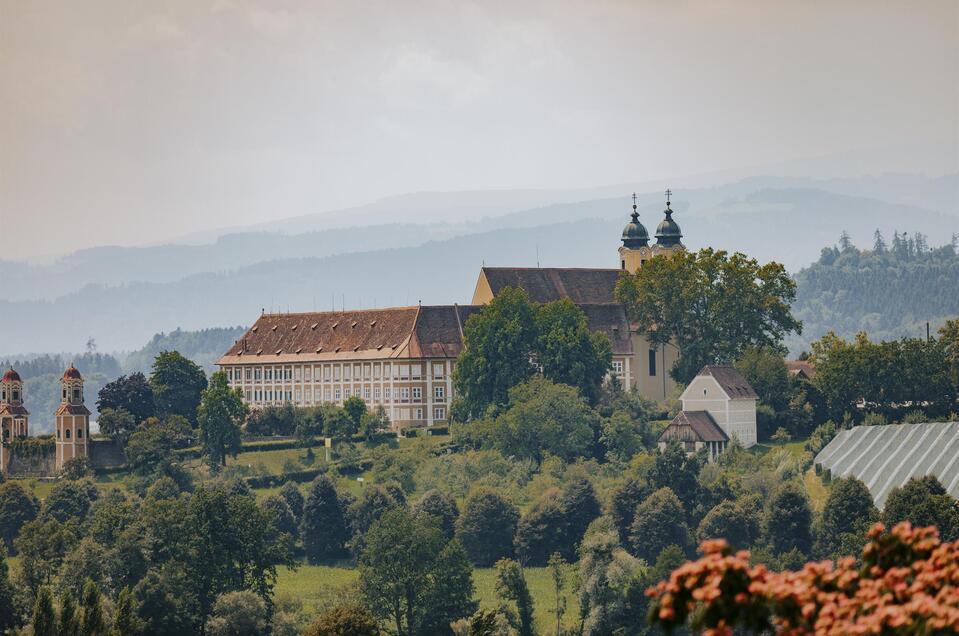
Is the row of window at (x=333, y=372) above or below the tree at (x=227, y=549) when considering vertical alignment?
above

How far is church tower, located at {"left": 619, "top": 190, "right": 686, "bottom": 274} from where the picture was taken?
164125 millimetres

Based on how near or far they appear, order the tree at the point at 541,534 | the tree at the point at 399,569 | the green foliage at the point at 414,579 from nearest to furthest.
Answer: the green foliage at the point at 414,579 < the tree at the point at 399,569 < the tree at the point at 541,534

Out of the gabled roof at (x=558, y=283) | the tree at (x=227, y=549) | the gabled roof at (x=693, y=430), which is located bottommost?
the tree at (x=227, y=549)

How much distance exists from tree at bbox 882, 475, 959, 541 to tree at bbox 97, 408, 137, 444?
56043 mm

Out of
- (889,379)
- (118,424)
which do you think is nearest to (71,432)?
(118,424)

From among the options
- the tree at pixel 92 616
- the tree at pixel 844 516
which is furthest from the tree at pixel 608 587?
the tree at pixel 92 616

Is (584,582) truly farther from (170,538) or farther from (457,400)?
(457,400)

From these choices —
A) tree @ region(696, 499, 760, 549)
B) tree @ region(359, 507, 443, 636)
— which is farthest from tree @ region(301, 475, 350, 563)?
tree @ region(696, 499, 760, 549)

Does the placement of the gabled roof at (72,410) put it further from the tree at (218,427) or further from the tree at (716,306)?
the tree at (716,306)

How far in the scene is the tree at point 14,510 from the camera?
129 m

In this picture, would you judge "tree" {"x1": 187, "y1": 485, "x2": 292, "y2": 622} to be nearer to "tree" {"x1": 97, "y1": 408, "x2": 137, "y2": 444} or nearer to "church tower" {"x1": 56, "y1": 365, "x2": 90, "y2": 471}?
"church tower" {"x1": 56, "y1": 365, "x2": 90, "y2": 471}

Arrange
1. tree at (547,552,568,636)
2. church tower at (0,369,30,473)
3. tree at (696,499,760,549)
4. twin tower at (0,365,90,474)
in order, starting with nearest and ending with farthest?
tree at (547,552,568,636) < tree at (696,499,760,549) < twin tower at (0,365,90,474) < church tower at (0,369,30,473)

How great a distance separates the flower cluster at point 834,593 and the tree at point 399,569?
78713 mm

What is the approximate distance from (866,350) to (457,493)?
27.4m
